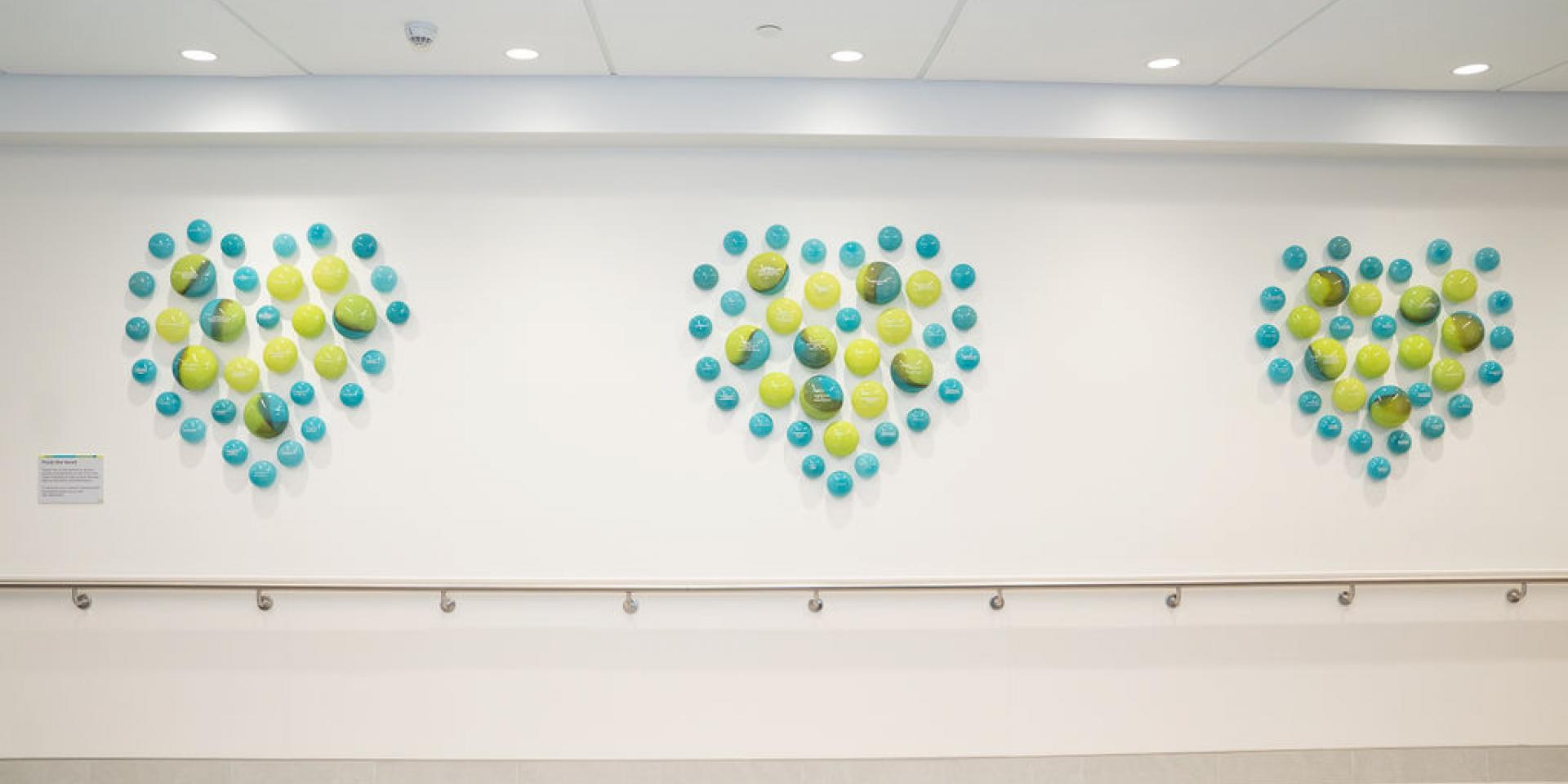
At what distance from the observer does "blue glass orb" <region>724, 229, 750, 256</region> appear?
3.41 m

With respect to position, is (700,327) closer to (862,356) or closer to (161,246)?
(862,356)

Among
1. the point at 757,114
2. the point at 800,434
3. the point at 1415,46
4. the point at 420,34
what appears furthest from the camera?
the point at 800,434

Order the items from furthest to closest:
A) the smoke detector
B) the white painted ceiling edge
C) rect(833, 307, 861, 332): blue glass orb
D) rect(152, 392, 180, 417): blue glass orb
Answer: rect(833, 307, 861, 332): blue glass orb
rect(152, 392, 180, 417): blue glass orb
the white painted ceiling edge
the smoke detector

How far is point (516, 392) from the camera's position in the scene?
11.2 feet

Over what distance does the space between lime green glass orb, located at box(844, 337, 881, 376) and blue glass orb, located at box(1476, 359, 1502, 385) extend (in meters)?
2.29

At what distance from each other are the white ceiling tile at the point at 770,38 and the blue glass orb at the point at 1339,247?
1.71 metres

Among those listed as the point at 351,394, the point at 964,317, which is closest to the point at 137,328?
the point at 351,394

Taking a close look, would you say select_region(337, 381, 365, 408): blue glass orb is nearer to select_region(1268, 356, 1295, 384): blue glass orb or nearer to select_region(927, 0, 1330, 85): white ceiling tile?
select_region(927, 0, 1330, 85): white ceiling tile

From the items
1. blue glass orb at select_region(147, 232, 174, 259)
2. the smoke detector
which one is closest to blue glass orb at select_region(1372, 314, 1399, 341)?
the smoke detector

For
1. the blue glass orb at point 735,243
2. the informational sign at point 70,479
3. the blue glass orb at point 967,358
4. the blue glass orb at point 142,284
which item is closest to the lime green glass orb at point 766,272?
the blue glass orb at point 735,243

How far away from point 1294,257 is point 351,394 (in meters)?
3.49

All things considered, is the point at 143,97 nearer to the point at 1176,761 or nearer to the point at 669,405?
the point at 669,405

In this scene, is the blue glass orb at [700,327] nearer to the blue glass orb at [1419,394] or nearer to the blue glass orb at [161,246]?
the blue glass orb at [161,246]

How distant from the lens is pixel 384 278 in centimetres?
336
